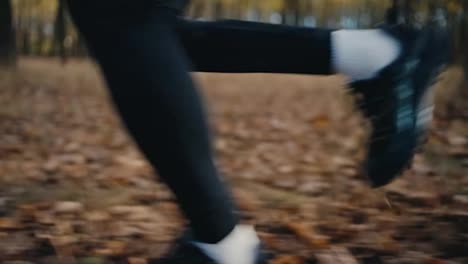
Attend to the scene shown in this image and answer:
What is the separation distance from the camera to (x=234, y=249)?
111 cm

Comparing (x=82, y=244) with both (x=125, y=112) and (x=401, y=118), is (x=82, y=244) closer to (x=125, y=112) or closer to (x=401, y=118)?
(x=125, y=112)

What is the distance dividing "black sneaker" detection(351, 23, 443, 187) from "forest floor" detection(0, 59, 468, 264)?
0.13 meters

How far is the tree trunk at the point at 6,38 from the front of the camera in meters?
8.43

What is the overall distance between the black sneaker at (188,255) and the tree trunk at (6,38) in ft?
25.7

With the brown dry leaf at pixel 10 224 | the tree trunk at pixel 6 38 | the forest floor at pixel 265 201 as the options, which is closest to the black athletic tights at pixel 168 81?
the forest floor at pixel 265 201

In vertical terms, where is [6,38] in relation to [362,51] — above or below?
below

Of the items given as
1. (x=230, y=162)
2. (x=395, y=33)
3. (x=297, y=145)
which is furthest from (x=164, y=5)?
(x=297, y=145)

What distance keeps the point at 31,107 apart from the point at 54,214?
11.1 feet

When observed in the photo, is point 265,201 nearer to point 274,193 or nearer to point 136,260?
point 274,193

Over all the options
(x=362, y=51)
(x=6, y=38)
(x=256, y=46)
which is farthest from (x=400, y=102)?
(x=6, y=38)

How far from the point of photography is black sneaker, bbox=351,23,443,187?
3.69 feet

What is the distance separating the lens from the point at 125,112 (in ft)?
3.47

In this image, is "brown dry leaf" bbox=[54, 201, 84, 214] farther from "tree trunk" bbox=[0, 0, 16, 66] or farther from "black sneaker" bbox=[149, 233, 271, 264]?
"tree trunk" bbox=[0, 0, 16, 66]

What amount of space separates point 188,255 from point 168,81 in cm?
35
